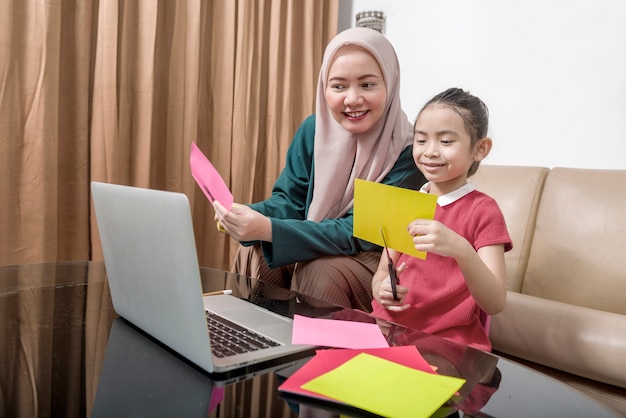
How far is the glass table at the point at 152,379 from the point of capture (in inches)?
20.8

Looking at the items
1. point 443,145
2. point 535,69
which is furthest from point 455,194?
point 535,69

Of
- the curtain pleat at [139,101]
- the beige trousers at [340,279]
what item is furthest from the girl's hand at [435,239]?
the curtain pleat at [139,101]

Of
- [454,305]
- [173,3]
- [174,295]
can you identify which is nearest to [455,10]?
[173,3]

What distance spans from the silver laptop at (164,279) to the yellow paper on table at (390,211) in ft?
0.96

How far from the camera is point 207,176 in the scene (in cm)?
103

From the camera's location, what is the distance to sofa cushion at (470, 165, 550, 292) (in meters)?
1.61

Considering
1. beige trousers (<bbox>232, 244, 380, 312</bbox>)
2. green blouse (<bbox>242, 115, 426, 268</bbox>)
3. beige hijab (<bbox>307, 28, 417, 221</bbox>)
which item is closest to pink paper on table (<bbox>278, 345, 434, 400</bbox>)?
beige trousers (<bbox>232, 244, 380, 312</bbox>)

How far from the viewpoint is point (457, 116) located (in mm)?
1067

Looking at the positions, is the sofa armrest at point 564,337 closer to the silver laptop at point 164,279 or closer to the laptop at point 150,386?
the silver laptop at point 164,279

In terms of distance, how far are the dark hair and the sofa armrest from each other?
50 cm

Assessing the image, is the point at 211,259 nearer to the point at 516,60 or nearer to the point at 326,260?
the point at 326,260

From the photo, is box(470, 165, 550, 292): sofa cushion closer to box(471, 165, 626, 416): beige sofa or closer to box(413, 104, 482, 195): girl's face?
box(471, 165, 626, 416): beige sofa

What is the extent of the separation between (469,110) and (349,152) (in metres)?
0.58

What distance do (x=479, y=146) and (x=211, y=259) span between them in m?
1.61
